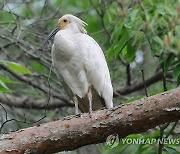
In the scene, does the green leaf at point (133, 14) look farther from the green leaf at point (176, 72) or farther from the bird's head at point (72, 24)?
the bird's head at point (72, 24)

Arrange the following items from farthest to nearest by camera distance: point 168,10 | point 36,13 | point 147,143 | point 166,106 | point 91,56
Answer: point 36,13
point 91,56
point 147,143
point 166,106
point 168,10

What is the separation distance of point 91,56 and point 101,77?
0.22 metres

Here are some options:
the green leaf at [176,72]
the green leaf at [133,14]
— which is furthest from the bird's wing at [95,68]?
the green leaf at [133,14]

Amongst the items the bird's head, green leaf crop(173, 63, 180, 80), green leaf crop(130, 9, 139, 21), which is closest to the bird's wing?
the bird's head

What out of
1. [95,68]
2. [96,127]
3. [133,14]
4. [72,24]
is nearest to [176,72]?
[133,14]

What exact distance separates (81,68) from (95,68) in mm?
133

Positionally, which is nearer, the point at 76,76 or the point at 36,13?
the point at 76,76

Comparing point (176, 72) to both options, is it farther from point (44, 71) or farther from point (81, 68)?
Answer: point (44, 71)

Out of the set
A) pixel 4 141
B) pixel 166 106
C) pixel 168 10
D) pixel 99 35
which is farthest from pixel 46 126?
pixel 99 35

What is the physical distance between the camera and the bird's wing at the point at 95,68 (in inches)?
190

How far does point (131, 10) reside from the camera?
12.4 feet

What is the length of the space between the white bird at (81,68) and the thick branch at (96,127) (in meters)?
1.04

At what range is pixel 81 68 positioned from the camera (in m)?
4.81

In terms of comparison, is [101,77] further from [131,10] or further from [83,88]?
[131,10]
